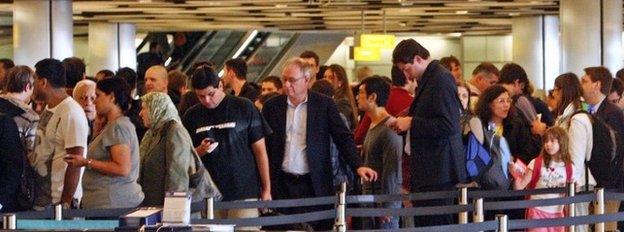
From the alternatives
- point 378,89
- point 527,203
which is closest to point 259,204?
point 527,203

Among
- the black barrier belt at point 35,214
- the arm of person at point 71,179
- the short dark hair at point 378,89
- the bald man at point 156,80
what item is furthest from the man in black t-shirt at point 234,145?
the black barrier belt at point 35,214

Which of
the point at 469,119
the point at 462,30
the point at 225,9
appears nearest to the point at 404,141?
the point at 469,119

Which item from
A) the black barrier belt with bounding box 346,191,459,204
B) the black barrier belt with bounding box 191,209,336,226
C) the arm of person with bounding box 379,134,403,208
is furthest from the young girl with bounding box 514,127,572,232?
the black barrier belt with bounding box 191,209,336,226

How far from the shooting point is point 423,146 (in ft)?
32.7

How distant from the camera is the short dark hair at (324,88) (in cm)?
1307

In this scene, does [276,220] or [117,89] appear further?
[117,89]

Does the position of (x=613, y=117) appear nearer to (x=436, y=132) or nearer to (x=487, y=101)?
(x=487, y=101)

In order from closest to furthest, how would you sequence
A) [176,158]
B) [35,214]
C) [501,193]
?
1. [35,214]
2. [176,158]
3. [501,193]

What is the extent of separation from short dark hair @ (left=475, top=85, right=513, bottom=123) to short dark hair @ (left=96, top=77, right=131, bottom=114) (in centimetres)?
287

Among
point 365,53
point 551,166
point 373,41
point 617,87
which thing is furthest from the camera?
point 373,41

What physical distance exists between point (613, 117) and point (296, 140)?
2779 mm

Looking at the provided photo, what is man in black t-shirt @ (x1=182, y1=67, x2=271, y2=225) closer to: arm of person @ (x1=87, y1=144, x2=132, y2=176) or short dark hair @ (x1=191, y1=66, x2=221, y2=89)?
short dark hair @ (x1=191, y1=66, x2=221, y2=89)

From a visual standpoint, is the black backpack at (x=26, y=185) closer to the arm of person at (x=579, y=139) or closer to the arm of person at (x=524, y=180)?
the arm of person at (x=524, y=180)

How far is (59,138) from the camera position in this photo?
10.0 m
